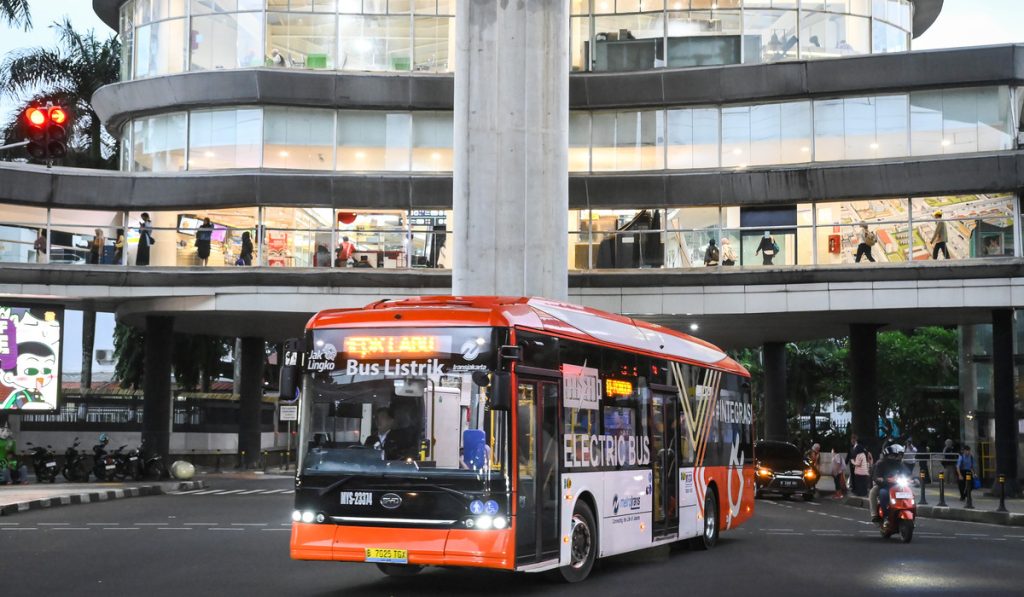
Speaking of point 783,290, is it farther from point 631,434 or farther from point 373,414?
point 373,414

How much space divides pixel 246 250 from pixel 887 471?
23840mm

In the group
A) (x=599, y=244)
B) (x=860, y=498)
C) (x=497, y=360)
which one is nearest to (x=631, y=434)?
(x=497, y=360)

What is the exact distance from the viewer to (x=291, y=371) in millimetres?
13484

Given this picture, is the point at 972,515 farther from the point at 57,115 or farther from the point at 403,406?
the point at 57,115

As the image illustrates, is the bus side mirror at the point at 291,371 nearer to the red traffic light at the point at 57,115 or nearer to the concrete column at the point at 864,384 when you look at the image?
the red traffic light at the point at 57,115

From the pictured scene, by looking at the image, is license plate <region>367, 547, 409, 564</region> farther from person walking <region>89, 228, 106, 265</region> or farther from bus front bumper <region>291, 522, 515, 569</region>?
person walking <region>89, 228, 106, 265</region>

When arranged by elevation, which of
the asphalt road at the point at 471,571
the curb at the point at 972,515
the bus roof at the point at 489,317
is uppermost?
the bus roof at the point at 489,317

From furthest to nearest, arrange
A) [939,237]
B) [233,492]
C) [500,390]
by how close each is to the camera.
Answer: [939,237], [233,492], [500,390]

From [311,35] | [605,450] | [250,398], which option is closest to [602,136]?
[311,35]

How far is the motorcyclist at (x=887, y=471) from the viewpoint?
67.1 feet

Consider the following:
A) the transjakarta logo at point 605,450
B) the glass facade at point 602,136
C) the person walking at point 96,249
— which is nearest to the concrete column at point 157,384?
the person walking at point 96,249

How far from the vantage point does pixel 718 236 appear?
39.2 metres

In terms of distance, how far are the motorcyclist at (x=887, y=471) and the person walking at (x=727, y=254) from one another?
18140mm

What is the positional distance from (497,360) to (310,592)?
3.27 meters
